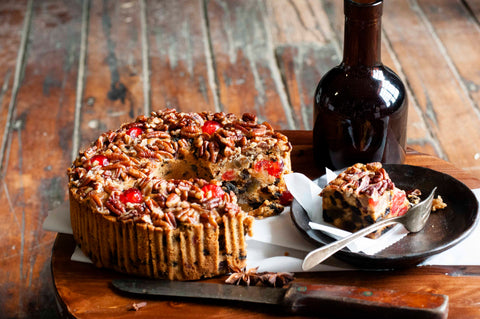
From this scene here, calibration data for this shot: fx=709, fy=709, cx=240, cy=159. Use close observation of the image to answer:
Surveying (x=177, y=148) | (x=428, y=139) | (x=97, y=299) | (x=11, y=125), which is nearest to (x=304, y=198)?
(x=177, y=148)

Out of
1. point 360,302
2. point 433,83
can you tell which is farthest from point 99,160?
point 433,83

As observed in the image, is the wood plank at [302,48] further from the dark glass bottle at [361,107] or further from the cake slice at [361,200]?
the cake slice at [361,200]

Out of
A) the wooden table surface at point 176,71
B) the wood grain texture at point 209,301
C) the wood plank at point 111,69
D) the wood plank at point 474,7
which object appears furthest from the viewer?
the wood plank at point 474,7

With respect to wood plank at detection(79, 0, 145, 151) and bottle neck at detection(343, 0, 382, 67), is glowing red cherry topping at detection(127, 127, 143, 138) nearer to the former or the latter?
bottle neck at detection(343, 0, 382, 67)

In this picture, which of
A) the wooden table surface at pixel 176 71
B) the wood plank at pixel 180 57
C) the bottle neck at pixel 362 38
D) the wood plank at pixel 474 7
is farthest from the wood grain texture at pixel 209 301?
the wood plank at pixel 474 7

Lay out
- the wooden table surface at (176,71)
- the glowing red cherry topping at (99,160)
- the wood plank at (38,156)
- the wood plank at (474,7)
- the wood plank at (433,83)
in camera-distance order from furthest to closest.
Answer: the wood plank at (474,7) < the wood plank at (433,83) < the wooden table surface at (176,71) < the wood plank at (38,156) < the glowing red cherry topping at (99,160)

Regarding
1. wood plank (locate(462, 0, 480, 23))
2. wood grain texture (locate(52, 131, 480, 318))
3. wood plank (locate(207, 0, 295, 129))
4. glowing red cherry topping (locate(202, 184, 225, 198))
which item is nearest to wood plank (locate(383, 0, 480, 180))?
wood plank (locate(462, 0, 480, 23))
